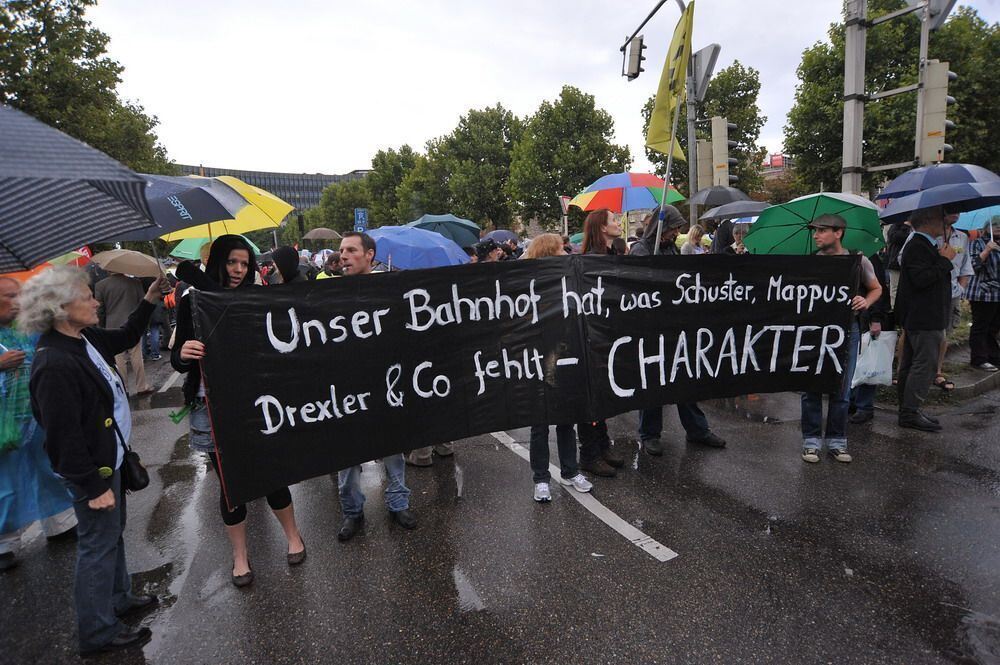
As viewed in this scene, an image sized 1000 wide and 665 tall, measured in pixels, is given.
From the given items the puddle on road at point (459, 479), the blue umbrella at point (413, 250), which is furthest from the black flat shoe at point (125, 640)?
the blue umbrella at point (413, 250)

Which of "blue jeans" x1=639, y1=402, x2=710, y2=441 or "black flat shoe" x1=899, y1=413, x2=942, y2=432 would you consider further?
"black flat shoe" x1=899, y1=413, x2=942, y2=432

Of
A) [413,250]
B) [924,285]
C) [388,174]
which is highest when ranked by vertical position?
[388,174]

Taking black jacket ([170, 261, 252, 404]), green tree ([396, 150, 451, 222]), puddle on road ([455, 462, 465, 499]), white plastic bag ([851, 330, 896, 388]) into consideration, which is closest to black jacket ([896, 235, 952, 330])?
white plastic bag ([851, 330, 896, 388])

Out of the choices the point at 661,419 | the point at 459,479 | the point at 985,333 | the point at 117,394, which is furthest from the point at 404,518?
the point at 985,333

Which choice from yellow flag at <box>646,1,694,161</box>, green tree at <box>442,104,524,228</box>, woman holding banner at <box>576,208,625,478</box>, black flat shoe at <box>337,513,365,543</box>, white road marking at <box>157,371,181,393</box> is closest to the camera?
black flat shoe at <box>337,513,365,543</box>

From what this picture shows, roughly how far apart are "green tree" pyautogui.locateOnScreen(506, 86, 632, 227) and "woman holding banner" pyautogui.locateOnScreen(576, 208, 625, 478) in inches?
1147

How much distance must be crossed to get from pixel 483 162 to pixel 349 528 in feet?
135

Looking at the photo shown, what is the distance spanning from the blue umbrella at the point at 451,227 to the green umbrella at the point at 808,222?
5338 millimetres

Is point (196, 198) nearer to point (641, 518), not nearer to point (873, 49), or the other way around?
point (641, 518)

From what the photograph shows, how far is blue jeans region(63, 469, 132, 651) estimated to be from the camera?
8.34 ft

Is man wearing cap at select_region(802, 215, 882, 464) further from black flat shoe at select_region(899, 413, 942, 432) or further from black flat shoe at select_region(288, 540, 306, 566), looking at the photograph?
black flat shoe at select_region(288, 540, 306, 566)

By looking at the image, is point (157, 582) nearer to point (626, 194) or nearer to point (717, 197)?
point (626, 194)

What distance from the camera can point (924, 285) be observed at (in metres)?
4.89

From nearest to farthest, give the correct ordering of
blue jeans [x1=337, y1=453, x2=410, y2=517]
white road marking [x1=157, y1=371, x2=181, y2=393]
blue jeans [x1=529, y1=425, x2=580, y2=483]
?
blue jeans [x1=337, y1=453, x2=410, y2=517] → blue jeans [x1=529, y1=425, x2=580, y2=483] → white road marking [x1=157, y1=371, x2=181, y2=393]
